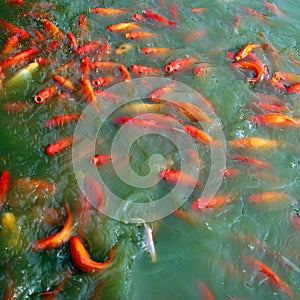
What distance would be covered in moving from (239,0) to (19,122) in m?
3.78

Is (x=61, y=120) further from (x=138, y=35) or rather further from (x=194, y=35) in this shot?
(x=194, y=35)

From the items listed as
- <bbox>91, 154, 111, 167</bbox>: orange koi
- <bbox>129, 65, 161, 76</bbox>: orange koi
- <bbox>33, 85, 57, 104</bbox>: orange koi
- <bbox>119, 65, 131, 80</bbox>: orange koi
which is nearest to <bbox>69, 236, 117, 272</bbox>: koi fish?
<bbox>91, 154, 111, 167</bbox>: orange koi

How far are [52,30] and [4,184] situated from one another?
2.39 m

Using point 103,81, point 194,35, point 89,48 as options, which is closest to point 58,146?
point 103,81

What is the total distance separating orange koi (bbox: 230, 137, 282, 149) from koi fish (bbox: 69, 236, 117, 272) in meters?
1.81

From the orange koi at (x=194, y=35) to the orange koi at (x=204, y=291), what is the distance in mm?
3274

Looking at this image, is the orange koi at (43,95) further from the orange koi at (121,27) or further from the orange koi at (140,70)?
the orange koi at (121,27)

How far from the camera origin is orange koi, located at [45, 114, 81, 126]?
4.29 metres

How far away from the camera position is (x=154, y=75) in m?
4.86

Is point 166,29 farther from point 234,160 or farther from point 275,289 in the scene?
point 275,289

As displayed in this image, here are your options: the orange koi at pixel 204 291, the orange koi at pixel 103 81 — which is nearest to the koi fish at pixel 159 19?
the orange koi at pixel 103 81

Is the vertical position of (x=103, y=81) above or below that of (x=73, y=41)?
below

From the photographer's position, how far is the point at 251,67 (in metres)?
4.99

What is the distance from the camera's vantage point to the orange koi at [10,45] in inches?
194
